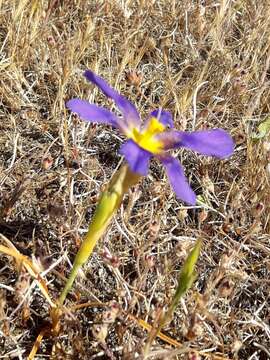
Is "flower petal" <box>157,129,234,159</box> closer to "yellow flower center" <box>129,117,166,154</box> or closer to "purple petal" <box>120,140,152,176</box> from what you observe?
"yellow flower center" <box>129,117,166,154</box>

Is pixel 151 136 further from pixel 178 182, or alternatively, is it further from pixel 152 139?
pixel 178 182

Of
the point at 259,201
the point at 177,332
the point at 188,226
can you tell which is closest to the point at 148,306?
the point at 177,332

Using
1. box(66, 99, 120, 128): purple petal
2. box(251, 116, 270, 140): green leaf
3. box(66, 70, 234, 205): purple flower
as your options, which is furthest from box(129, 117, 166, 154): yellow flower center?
box(251, 116, 270, 140): green leaf

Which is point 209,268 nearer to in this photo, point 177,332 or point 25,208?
point 177,332

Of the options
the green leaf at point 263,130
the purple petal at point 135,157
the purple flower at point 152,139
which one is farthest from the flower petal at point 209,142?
the green leaf at point 263,130

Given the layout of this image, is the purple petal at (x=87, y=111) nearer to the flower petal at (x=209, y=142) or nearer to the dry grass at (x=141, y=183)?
the flower petal at (x=209, y=142)

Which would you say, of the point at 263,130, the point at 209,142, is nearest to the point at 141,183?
the point at 263,130
